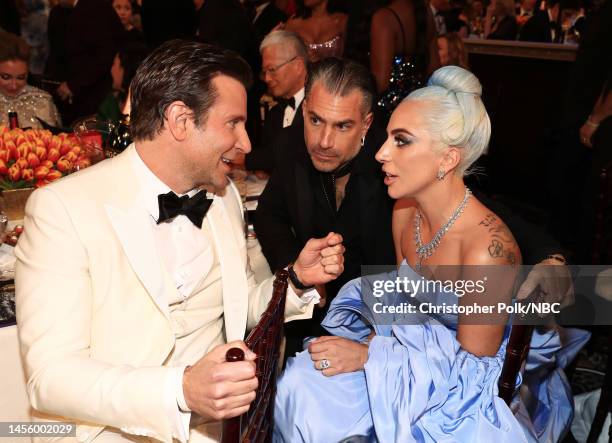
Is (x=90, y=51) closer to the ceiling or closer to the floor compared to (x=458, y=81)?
closer to the floor

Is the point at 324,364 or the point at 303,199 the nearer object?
the point at 324,364

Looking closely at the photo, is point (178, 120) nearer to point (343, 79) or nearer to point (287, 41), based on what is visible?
point (343, 79)

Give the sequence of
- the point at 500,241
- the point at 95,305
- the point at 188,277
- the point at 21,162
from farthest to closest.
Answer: the point at 21,162 → the point at 500,241 → the point at 188,277 → the point at 95,305

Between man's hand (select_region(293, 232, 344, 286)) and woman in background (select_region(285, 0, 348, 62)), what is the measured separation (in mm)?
3252

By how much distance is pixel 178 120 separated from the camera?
185 centimetres

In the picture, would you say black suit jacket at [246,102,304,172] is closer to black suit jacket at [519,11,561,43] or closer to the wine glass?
the wine glass

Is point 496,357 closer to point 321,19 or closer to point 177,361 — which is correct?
point 177,361

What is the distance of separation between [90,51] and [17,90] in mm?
1771

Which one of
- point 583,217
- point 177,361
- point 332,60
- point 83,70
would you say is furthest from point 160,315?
point 83,70

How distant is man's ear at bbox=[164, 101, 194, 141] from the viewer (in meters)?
1.83

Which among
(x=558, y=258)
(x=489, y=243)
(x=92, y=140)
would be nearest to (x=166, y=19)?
(x=92, y=140)

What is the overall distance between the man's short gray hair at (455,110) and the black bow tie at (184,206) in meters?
0.79

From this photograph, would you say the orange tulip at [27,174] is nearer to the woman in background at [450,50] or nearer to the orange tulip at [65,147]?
the orange tulip at [65,147]

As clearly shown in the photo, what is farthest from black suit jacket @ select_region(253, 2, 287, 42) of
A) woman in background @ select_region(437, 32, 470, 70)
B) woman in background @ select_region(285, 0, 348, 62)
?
woman in background @ select_region(437, 32, 470, 70)
